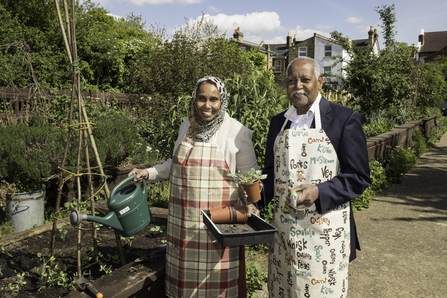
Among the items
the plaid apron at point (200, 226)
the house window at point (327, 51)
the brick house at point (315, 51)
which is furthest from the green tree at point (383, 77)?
the house window at point (327, 51)

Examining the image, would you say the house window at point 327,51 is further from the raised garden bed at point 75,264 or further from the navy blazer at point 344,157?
the navy blazer at point 344,157

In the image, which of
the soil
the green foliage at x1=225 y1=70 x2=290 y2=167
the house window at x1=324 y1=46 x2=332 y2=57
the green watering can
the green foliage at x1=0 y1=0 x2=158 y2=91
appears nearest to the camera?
the green watering can

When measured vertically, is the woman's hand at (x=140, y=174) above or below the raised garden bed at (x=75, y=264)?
above

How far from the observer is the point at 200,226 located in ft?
6.63

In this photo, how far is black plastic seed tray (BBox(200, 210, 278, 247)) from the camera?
159 cm

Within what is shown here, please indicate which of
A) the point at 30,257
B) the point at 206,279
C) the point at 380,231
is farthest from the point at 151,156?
the point at 206,279

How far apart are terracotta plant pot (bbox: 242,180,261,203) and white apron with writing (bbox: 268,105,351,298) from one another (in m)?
0.16

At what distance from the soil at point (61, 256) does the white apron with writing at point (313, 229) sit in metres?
1.33

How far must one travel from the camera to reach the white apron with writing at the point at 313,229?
5.83 feet

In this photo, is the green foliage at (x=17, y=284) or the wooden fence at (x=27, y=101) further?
the wooden fence at (x=27, y=101)

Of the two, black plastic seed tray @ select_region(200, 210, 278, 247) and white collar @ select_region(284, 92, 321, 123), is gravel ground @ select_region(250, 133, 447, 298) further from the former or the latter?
white collar @ select_region(284, 92, 321, 123)

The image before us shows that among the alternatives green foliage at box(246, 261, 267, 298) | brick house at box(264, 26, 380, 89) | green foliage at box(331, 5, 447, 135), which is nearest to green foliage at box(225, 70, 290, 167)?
green foliage at box(246, 261, 267, 298)

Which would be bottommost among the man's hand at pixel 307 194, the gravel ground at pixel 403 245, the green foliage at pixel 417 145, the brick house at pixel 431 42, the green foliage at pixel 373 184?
the gravel ground at pixel 403 245

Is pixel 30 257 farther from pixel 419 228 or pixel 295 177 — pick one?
pixel 419 228
